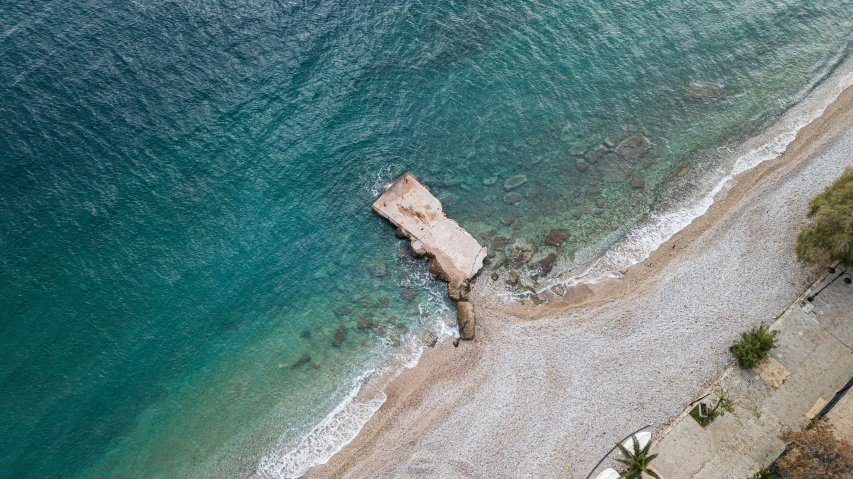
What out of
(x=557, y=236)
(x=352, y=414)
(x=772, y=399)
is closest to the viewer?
(x=772, y=399)

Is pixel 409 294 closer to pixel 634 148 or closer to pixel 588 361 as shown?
pixel 588 361

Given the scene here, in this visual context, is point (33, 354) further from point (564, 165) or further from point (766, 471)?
point (766, 471)

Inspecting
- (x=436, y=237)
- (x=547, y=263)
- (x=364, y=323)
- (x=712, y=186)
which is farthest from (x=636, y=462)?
(x=712, y=186)

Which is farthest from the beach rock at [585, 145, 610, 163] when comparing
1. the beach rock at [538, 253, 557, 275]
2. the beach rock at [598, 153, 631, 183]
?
the beach rock at [538, 253, 557, 275]

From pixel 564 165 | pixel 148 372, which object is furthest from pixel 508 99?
pixel 148 372

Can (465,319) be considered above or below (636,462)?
above

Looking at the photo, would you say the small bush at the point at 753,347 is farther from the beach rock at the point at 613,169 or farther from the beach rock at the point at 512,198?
the beach rock at the point at 512,198

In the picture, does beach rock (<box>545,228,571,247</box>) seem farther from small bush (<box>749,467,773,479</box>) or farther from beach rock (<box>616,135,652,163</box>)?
small bush (<box>749,467,773,479</box>)
